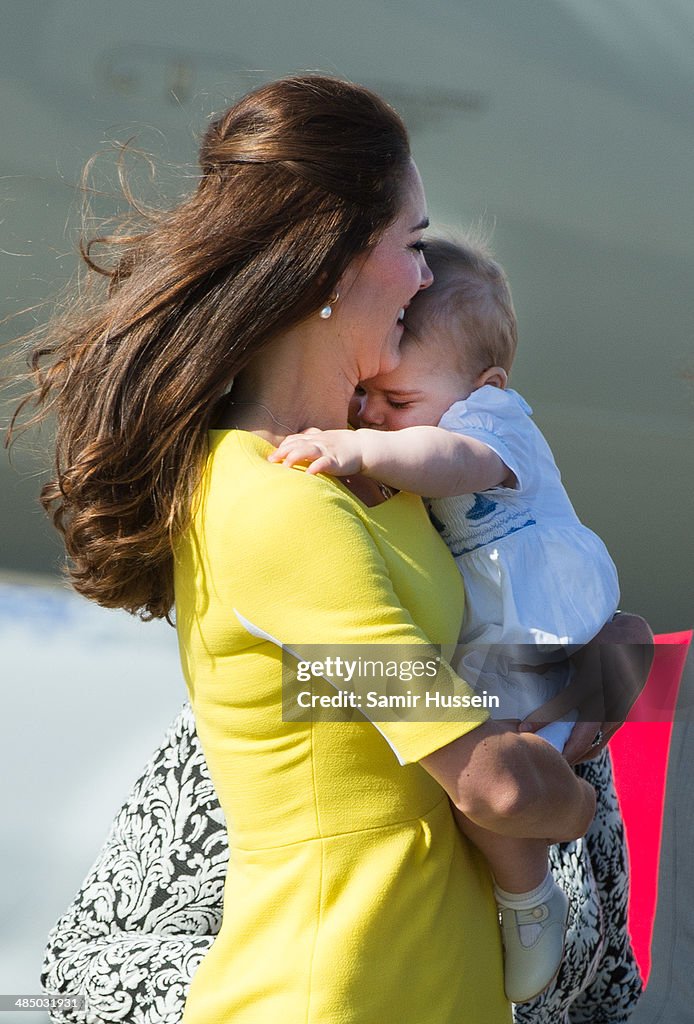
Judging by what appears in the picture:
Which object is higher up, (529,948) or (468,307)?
(468,307)

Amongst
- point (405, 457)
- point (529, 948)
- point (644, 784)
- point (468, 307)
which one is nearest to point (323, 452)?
point (405, 457)

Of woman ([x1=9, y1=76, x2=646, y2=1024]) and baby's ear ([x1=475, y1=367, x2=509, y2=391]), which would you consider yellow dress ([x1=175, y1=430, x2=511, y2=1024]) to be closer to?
woman ([x1=9, y1=76, x2=646, y2=1024])

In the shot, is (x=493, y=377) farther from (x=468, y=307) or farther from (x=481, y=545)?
(x=481, y=545)

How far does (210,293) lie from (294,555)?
291mm

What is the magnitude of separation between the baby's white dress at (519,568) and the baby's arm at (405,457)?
0.05 m

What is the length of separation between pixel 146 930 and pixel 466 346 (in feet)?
3.69

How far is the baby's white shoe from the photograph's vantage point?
1.18 meters

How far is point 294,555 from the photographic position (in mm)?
1037

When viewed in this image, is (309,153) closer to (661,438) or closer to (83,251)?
(83,251)

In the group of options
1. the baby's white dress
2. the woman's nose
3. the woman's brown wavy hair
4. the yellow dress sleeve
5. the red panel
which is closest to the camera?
the yellow dress sleeve

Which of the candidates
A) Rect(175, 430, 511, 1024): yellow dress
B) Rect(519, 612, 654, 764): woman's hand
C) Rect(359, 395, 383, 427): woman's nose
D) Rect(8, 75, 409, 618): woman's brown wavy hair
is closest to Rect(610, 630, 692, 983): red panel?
Rect(519, 612, 654, 764): woman's hand

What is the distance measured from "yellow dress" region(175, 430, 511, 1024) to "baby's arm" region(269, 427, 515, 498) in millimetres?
25

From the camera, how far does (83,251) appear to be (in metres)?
1.31

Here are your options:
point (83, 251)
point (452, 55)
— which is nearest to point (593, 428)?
point (452, 55)
